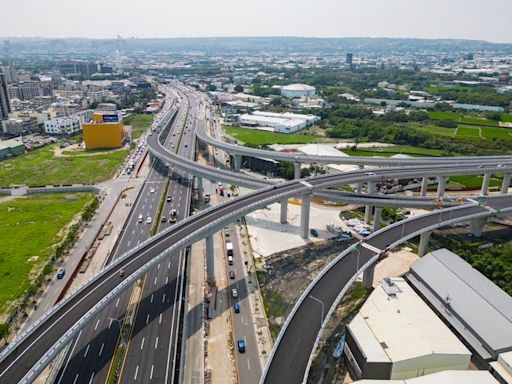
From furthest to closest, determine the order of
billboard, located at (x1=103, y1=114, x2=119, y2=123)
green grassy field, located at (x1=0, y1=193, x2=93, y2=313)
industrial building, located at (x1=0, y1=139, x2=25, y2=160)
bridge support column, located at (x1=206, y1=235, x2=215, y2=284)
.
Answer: billboard, located at (x1=103, y1=114, x2=119, y2=123) < industrial building, located at (x1=0, y1=139, x2=25, y2=160) < green grassy field, located at (x1=0, y1=193, x2=93, y2=313) < bridge support column, located at (x1=206, y1=235, x2=215, y2=284)

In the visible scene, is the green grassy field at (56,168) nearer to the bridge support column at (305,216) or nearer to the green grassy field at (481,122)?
the bridge support column at (305,216)

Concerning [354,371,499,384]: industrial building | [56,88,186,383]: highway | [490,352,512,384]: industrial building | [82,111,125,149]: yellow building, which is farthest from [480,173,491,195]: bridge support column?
[82,111,125,149]: yellow building

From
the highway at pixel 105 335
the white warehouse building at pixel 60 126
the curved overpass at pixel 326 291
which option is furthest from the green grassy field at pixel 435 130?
the white warehouse building at pixel 60 126

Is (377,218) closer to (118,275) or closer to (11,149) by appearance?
(118,275)

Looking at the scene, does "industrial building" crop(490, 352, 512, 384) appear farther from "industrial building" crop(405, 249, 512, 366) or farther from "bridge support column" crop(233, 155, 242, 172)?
"bridge support column" crop(233, 155, 242, 172)

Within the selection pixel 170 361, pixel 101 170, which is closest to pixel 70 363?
pixel 170 361

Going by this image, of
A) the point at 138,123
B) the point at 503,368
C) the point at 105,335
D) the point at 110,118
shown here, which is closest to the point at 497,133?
the point at 503,368
